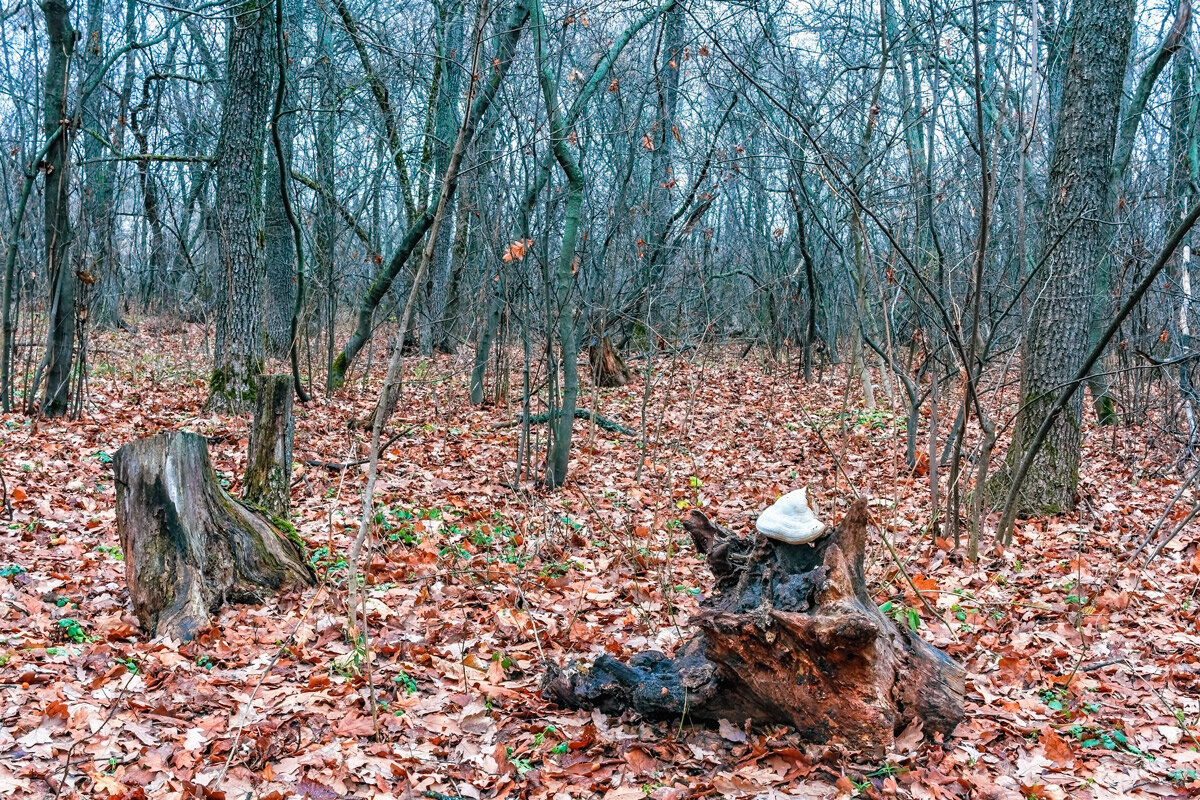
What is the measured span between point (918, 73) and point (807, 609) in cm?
1048

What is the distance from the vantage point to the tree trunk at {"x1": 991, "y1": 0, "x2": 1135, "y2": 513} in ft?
20.0

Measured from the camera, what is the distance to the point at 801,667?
10.0 ft

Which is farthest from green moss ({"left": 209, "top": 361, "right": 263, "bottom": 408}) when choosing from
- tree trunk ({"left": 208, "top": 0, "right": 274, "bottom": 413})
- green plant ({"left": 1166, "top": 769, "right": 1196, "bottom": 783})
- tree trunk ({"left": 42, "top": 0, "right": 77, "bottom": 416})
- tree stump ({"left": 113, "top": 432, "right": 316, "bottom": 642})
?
green plant ({"left": 1166, "top": 769, "right": 1196, "bottom": 783})

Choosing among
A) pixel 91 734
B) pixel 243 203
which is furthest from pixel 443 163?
pixel 91 734

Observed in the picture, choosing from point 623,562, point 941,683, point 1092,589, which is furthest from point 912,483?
point 941,683

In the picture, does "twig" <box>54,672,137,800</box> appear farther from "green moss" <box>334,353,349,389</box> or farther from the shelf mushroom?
"green moss" <box>334,353,349,389</box>

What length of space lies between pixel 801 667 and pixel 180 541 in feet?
10.8

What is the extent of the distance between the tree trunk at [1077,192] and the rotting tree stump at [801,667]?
137 inches

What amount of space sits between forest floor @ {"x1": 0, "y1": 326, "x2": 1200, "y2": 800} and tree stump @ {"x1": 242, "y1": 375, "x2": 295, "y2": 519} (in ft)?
1.69

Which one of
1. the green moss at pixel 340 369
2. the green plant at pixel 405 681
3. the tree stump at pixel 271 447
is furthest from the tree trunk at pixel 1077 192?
the green moss at pixel 340 369

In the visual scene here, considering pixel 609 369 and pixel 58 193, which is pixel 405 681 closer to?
pixel 58 193

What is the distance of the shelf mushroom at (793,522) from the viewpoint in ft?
11.0

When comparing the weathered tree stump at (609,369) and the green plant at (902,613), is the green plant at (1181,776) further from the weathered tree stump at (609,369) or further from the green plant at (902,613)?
the weathered tree stump at (609,369)

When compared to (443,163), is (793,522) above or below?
below
